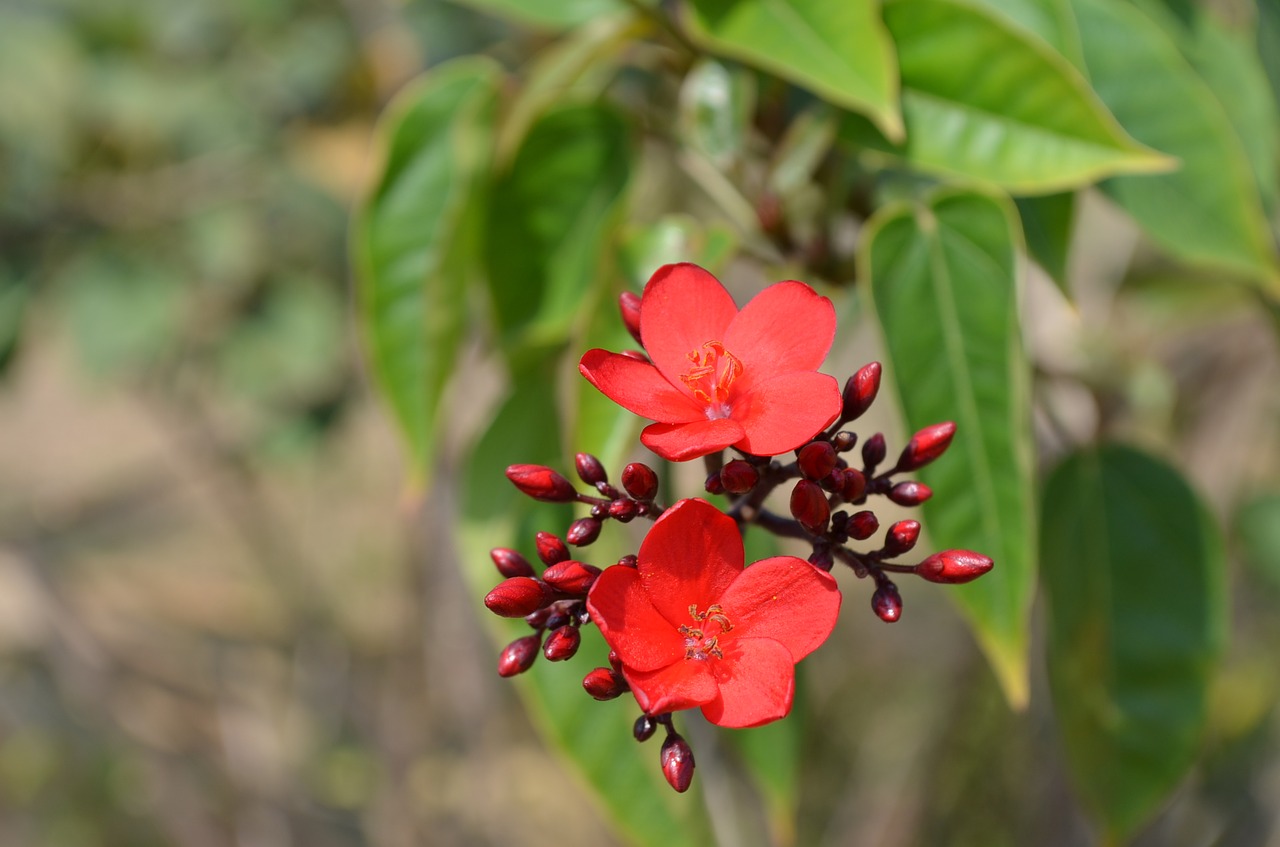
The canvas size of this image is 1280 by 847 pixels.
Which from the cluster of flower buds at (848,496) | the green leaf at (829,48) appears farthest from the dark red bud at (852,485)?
the green leaf at (829,48)

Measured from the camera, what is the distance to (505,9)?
3.54 ft

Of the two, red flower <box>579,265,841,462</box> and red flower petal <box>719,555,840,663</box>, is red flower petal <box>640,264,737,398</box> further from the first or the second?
red flower petal <box>719,555,840,663</box>

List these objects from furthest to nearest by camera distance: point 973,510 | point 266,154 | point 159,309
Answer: point 266,154 → point 159,309 → point 973,510

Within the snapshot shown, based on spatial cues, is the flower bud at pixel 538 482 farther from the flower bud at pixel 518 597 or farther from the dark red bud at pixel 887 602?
the dark red bud at pixel 887 602

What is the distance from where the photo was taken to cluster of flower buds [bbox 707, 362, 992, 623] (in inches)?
21.8

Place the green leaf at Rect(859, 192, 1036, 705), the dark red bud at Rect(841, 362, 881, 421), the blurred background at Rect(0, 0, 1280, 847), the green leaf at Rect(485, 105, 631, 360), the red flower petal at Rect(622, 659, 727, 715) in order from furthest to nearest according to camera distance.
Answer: the blurred background at Rect(0, 0, 1280, 847)
the green leaf at Rect(485, 105, 631, 360)
the green leaf at Rect(859, 192, 1036, 705)
the dark red bud at Rect(841, 362, 881, 421)
the red flower petal at Rect(622, 659, 727, 715)

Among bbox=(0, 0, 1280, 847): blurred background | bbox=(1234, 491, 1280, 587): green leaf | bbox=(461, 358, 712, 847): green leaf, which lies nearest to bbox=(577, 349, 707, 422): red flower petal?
bbox=(461, 358, 712, 847): green leaf

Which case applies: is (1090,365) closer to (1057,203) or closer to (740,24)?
(1057,203)

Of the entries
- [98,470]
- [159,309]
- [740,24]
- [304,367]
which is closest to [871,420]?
[304,367]

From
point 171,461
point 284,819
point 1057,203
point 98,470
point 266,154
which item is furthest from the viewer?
point 98,470

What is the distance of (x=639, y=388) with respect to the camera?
23.2 inches

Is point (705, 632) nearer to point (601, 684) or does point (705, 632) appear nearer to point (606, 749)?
point (601, 684)

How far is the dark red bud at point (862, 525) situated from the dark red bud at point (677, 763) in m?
0.15

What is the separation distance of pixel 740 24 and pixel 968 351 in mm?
345
